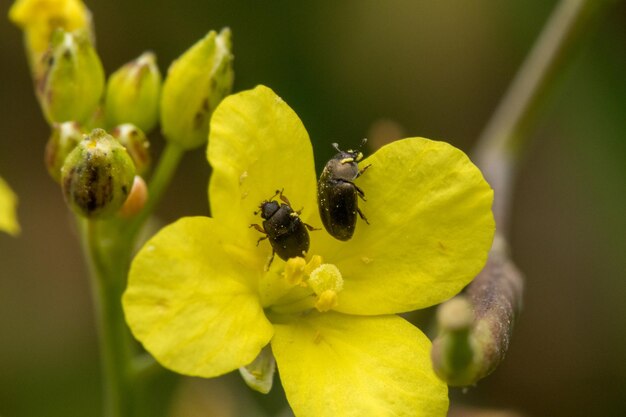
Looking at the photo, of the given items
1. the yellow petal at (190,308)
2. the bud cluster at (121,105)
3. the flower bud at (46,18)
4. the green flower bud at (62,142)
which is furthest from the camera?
the flower bud at (46,18)

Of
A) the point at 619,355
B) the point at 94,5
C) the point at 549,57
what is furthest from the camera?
the point at 94,5

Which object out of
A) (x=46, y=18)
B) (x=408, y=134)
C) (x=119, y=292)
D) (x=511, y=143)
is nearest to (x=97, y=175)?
(x=119, y=292)

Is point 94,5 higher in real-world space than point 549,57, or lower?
lower

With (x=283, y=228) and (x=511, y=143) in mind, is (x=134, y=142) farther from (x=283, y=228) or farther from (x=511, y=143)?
(x=511, y=143)

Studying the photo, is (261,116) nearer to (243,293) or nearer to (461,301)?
(243,293)

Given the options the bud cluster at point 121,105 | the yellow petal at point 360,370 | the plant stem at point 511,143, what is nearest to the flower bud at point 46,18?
the bud cluster at point 121,105

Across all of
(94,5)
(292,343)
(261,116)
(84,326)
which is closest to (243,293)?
(292,343)

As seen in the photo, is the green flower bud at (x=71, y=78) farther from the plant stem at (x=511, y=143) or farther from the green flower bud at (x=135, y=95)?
the plant stem at (x=511, y=143)
